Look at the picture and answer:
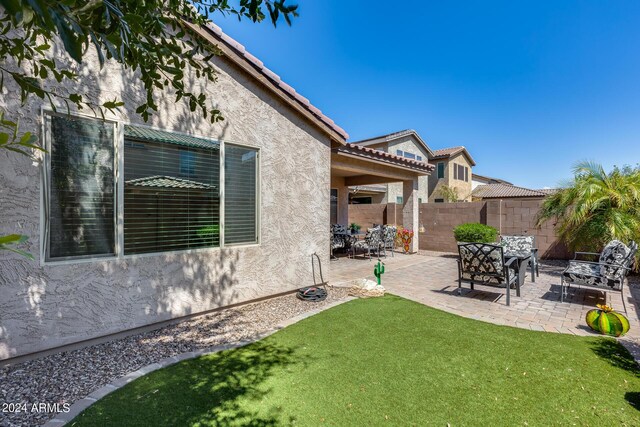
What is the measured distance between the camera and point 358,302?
7.36m

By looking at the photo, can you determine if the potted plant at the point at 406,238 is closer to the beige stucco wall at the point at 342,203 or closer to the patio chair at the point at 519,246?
the beige stucco wall at the point at 342,203

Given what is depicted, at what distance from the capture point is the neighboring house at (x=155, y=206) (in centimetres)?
438

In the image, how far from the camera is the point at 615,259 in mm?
7453

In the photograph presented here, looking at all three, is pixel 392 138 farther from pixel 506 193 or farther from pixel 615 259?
pixel 615 259

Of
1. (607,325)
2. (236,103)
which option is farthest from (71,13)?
(607,325)

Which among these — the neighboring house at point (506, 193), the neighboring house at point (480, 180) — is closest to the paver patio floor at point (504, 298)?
the neighboring house at point (506, 193)

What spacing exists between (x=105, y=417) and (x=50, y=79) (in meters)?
4.72

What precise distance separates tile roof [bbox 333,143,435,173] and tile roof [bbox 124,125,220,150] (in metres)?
4.43

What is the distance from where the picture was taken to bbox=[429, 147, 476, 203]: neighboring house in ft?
115

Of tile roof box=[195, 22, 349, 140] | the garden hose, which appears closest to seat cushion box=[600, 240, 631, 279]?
the garden hose

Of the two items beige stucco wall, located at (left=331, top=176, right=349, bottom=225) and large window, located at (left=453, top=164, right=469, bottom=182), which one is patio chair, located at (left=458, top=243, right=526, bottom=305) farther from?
large window, located at (left=453, top=164, right=469, bottom=182)

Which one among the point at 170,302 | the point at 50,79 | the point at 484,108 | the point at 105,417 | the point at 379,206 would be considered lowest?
the point at 105,417

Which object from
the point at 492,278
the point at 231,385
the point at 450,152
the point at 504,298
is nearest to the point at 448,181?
the point at 450,152

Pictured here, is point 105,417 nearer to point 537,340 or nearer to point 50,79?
point 50,79
